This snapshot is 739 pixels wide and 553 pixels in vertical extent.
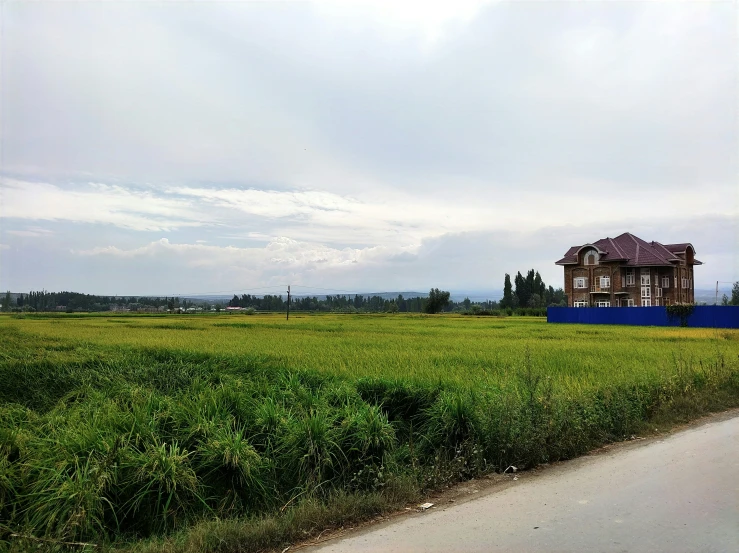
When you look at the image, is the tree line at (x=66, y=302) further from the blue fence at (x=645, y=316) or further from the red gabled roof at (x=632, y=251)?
the red gabled roof at (x=632, y=251)

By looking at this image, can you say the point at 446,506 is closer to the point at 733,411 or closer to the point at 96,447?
the point at 96,447

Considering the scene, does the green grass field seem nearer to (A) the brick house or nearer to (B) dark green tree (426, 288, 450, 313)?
(A) the brick house

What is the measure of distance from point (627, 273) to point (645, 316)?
15745 mm

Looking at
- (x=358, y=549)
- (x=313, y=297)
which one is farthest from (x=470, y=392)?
(x=313, y=297)

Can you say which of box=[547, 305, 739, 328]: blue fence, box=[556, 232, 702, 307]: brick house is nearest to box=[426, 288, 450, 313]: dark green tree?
box=[556, 232, 702, 307]: brick house

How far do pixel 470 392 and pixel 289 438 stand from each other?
2642 millimetres

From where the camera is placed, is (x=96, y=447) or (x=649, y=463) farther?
(x=649, y=463)

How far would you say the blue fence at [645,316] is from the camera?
31.7m

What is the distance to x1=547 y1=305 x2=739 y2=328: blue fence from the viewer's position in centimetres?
3172

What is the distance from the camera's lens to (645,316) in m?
35.4

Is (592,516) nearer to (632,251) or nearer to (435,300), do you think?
(632,251)

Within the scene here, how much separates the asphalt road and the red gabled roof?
48.6 m

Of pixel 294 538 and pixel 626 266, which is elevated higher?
pixel 626 266

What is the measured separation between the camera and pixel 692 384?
356 inches
